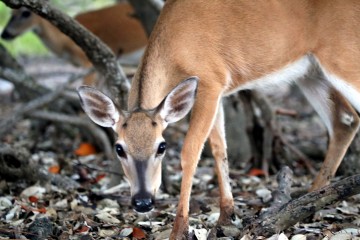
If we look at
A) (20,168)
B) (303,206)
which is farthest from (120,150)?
(20,168)

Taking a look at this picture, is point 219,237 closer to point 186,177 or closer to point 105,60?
point 186,177

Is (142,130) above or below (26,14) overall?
above

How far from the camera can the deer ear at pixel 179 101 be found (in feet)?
19.6

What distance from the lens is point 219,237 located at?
19.7 feet

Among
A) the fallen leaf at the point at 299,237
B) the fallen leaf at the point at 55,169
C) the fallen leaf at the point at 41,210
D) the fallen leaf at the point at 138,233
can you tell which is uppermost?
the fallen leaf at the point at 299,237

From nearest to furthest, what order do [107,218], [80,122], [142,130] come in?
[142,130]
[107,218]
[80,122]

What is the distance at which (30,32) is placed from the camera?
1706 cm

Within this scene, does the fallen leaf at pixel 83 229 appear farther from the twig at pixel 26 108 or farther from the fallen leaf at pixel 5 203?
the twig at pixel 26 108

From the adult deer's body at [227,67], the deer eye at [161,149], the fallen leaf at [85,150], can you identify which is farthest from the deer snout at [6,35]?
the deer eye at [161,149]

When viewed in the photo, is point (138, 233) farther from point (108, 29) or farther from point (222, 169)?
point (108, 29)

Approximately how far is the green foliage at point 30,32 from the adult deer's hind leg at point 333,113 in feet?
21.0

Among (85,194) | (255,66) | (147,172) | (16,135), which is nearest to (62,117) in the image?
(16,135)

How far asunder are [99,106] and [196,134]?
2.81 feet

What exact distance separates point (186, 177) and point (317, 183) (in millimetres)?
1733
